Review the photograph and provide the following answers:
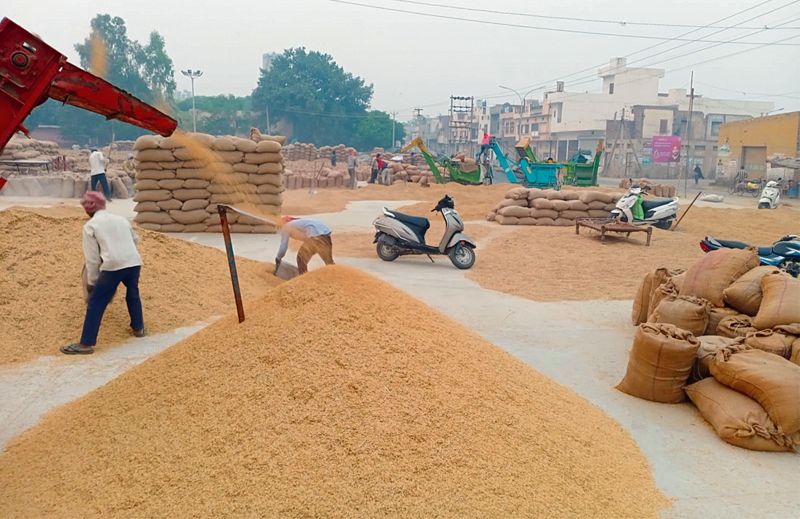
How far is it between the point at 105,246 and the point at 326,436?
3343 millimetres

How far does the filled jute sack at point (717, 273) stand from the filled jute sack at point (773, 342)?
34.0 inches

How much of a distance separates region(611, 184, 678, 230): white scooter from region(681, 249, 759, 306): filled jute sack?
7.21 metres

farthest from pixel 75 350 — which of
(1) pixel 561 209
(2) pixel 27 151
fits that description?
(2) pixel 27 151

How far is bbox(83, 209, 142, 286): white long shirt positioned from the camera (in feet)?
17.2

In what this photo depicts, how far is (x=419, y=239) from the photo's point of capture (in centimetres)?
957

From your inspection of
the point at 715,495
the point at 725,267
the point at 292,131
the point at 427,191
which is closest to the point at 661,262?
the point at 725,267

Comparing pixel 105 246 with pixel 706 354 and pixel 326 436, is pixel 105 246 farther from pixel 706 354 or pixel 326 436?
pixel 706 354

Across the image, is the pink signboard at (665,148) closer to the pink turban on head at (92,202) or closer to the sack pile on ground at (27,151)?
the sack pile on ground at (27,151)

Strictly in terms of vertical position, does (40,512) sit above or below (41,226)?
below

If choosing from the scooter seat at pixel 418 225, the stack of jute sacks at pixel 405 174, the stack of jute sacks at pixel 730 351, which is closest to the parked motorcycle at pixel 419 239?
the scooter seat at pixel 418 225

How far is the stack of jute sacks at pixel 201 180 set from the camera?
11273mm

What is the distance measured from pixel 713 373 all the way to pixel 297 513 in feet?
9.64

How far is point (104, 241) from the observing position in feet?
17.2

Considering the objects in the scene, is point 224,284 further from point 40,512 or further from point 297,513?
point 297,513
